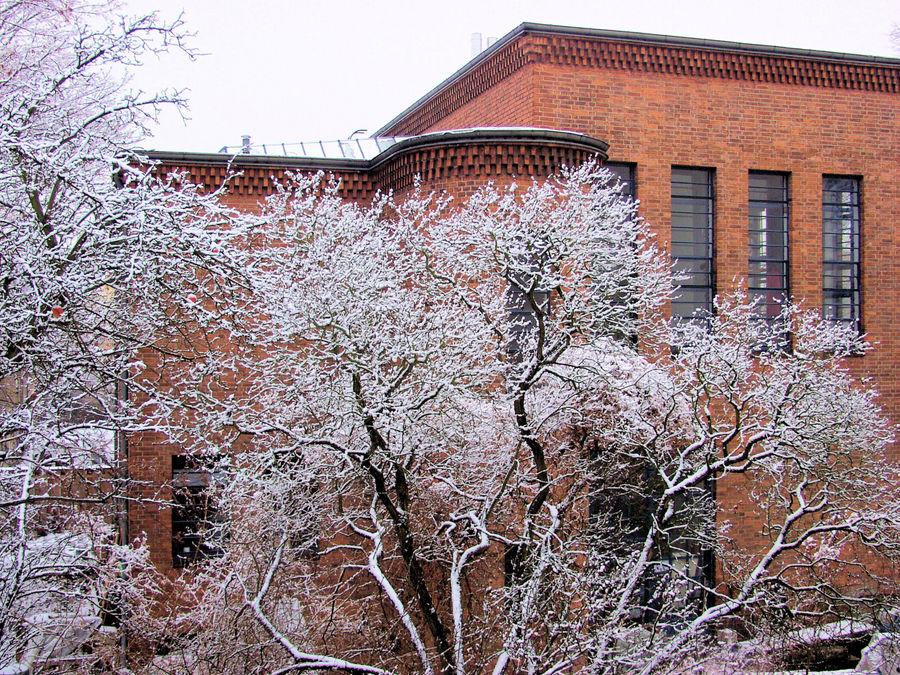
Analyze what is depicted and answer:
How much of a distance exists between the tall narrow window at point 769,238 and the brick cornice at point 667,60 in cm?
197

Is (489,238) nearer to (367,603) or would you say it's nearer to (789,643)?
(367,603)

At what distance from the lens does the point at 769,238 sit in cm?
1619

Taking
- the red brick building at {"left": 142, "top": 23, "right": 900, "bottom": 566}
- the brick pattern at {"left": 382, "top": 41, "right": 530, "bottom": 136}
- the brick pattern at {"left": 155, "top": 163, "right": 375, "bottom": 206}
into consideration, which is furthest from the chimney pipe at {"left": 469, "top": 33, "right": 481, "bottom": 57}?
the brick pattern at {"left": 155, "top": 163, "right": 375, "bottom": 206}

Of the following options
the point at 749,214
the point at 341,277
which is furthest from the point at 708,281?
the point at 341,277

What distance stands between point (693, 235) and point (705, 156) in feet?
4.79

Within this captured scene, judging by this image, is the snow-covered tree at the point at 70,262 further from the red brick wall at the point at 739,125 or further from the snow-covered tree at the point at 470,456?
the red brick wall at the point at 739,125

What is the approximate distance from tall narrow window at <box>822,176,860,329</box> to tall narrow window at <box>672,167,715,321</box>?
265 cm

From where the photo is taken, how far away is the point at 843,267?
1661 centimetres

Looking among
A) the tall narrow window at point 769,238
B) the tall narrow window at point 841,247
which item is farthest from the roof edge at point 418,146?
the tall narrow window at point 841,247

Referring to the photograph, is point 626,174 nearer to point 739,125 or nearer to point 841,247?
point 739,125

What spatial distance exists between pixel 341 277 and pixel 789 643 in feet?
27.9

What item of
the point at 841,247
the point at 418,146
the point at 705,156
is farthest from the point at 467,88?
the point at 841,247

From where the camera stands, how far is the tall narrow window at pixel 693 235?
610 inches

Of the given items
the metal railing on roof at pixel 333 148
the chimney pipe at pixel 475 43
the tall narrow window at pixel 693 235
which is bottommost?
the tall narrow window at pixel 693 235
